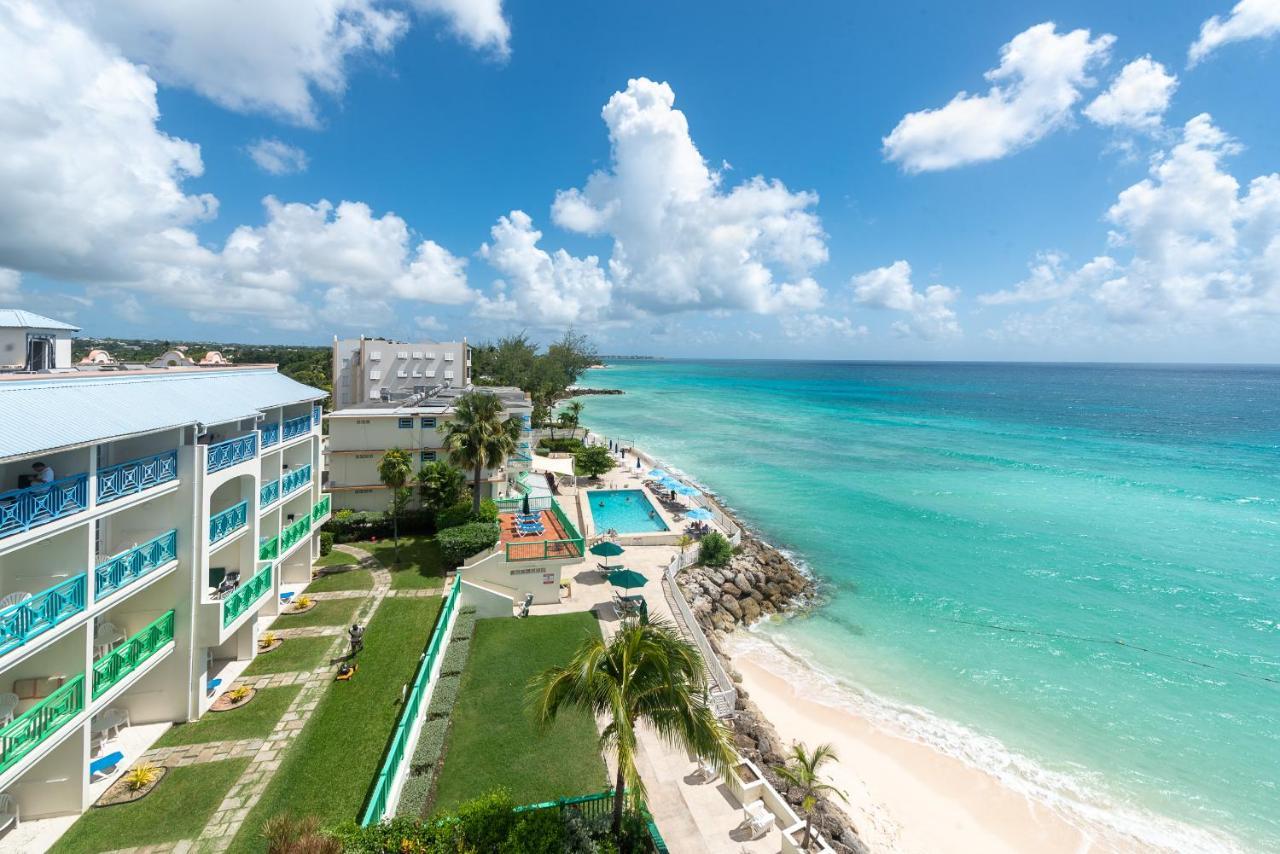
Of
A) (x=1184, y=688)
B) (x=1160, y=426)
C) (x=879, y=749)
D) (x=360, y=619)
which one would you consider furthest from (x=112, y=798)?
(x=1160, y=426)

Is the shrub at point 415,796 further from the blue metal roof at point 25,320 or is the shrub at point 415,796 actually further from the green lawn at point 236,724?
the blue metal roof at point 25,320

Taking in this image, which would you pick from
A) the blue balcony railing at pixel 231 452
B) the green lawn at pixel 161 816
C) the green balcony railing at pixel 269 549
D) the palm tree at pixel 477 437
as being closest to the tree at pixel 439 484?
the palm tree at pixel 477 437

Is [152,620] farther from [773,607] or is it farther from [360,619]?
[773,607]

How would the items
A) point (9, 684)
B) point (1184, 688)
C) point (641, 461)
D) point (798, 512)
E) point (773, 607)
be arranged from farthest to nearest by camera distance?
point (641, 461) < point (798, 512) < point (773, 607) < point (1184, 688) < point (9, 684)

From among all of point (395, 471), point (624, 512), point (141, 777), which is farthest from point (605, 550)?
point (141, 777)

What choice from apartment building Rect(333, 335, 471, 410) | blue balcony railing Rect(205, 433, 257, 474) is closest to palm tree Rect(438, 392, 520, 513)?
blue balcony railing Rect(205, 433, 257, 474)

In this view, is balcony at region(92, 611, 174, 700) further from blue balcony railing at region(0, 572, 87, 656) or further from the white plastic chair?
the white plastic chair

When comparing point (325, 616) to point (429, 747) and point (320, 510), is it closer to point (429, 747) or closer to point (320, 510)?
point (320, 510)
